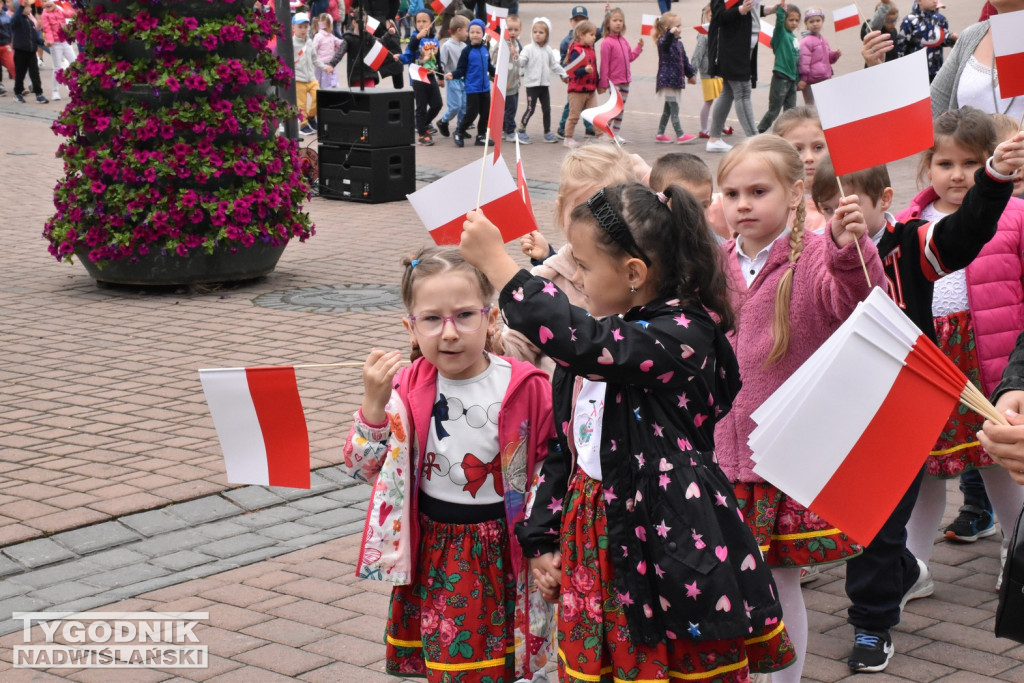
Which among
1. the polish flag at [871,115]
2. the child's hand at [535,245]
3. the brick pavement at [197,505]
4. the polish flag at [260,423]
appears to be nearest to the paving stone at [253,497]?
the brick pavement at [197,505]

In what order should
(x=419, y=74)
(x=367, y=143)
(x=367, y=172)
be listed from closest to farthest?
(x=367, y=143) < (x=367, y=172) < (x=419, y=74)

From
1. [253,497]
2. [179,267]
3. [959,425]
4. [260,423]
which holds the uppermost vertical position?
[260,423]

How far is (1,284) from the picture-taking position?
32.3 feet

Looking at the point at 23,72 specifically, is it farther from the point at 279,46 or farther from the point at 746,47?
the point at 746,47

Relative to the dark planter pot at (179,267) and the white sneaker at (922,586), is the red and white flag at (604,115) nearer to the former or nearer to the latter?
the white sneaker at (922,586)

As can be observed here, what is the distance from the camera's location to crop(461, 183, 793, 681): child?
8.75 feet

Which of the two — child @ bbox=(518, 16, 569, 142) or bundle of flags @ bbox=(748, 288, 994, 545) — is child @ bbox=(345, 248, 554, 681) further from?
child @ bbox=(518, 16, 569, 142)

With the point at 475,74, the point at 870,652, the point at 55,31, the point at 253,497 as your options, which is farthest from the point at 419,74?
the point at 870,652

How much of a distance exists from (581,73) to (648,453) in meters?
14.7

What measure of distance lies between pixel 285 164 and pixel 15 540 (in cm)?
520

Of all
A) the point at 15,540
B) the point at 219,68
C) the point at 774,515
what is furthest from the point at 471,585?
the point at 219,68

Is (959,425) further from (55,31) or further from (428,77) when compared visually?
(55,31)

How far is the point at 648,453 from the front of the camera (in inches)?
108

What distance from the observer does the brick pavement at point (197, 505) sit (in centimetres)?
416
